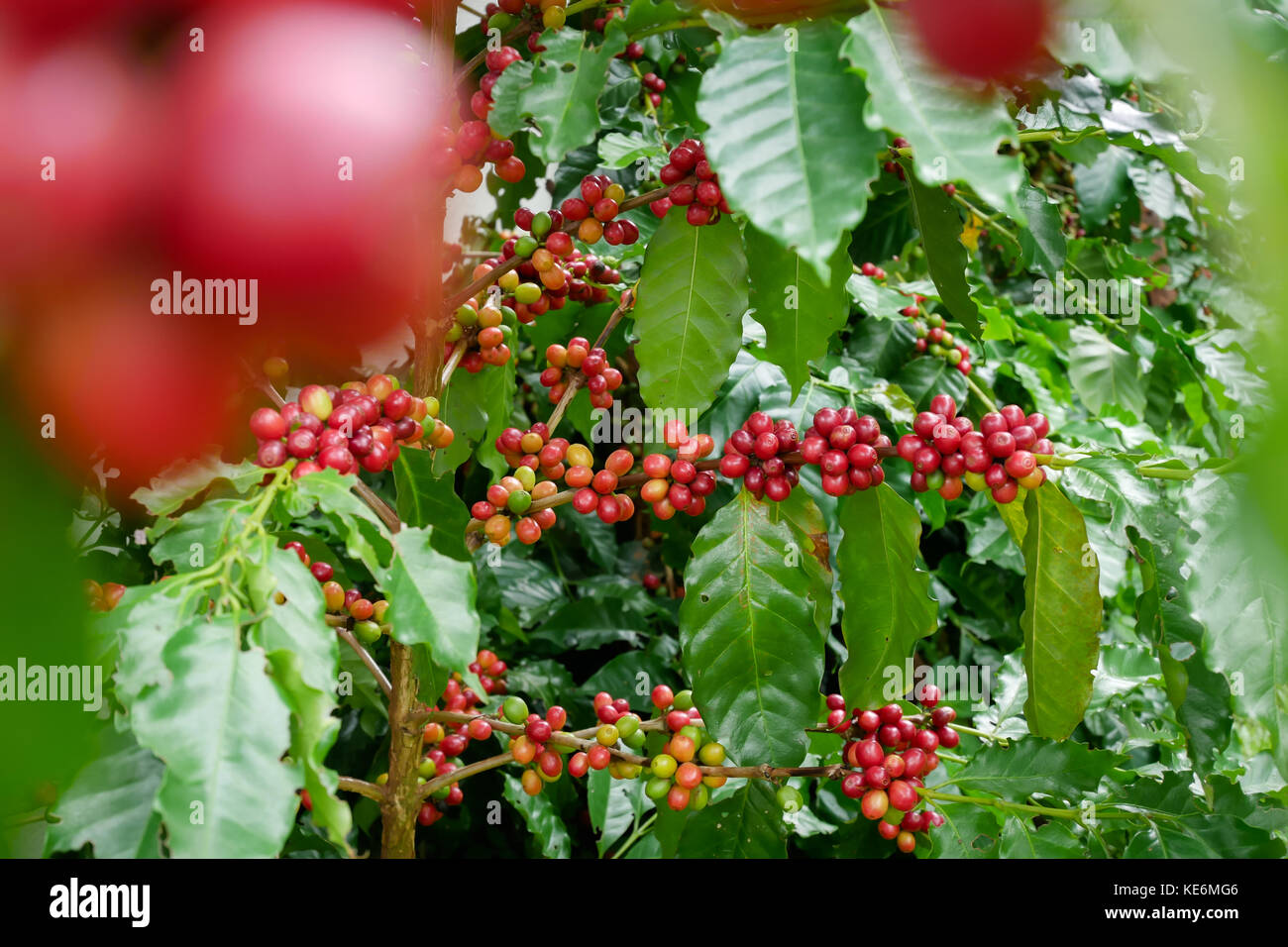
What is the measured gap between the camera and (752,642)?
0.63m

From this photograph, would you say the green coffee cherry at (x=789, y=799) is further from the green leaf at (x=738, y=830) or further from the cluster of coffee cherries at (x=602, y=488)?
the cluster of coffee cherries at (x=602, y=488)

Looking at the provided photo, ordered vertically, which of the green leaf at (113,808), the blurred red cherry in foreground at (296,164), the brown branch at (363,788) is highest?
the blurred red cherry in foreground at (296,164)

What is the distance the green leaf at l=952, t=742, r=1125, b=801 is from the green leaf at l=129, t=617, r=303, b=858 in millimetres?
526

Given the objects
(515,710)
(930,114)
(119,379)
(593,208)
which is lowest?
(515,710)

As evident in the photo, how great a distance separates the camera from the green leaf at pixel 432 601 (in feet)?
1.44

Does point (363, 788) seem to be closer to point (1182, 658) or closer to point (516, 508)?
point (516, 508)

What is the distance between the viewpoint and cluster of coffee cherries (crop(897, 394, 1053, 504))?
1.91ft

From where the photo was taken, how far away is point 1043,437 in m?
0.62

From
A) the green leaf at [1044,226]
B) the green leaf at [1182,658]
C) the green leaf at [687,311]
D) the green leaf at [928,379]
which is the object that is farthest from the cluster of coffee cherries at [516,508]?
the green leaf at [928,379]

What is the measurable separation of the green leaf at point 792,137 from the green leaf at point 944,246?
0.85ft

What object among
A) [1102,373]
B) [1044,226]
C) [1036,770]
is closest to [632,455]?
[1036,770]

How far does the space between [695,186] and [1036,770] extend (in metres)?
0.49
